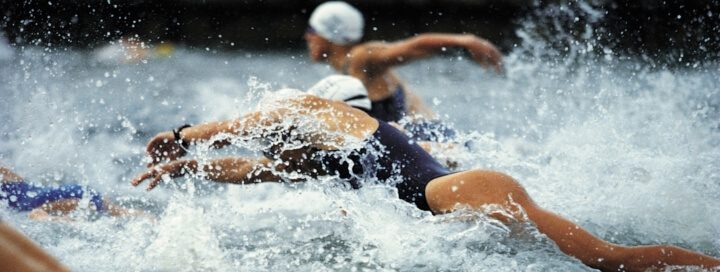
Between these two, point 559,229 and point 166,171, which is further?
point 166,171

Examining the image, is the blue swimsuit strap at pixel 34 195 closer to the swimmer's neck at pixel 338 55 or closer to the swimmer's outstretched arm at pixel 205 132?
the swimmer's outstretched arm at pixel 205 132

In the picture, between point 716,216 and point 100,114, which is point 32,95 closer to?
point 100,114

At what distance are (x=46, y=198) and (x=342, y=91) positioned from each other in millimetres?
1730

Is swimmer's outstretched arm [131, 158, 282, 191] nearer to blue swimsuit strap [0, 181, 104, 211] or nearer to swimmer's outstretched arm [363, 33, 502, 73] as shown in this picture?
blue swimsuit strap [0, 181, 104, 211]

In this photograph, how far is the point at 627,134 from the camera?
19.6ft

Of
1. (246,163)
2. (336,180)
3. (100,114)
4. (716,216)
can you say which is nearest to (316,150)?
(336,180)

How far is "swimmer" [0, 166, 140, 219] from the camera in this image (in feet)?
14.1

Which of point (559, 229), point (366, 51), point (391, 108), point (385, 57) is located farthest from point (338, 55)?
point (559, 229)

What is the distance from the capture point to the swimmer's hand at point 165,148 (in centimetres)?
377

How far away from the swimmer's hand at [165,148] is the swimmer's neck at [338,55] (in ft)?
9.04

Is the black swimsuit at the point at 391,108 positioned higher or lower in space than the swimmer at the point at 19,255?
higher

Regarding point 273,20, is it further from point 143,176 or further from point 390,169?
point 390,169

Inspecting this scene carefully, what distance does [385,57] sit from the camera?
6.07 metres

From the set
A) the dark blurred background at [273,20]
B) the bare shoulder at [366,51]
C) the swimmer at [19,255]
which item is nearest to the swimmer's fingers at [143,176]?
the swimmer at [19,255]
